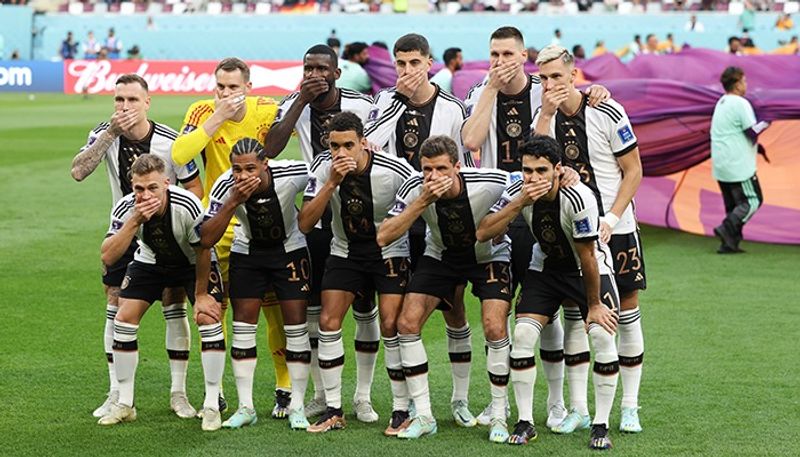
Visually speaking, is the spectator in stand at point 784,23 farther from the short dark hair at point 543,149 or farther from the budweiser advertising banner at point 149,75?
the short dark hair at point 543,149

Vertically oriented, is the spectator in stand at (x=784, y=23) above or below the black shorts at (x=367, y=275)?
below

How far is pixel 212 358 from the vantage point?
6.89 metres

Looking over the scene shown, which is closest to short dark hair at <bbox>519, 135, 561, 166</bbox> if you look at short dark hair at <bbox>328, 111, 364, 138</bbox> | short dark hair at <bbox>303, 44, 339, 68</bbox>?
short dark hair at <bbox>328, 111, 364, 138</bbox>

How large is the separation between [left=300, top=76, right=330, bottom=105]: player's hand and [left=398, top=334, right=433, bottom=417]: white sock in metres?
1.45

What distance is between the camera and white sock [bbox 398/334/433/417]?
22.0 feet

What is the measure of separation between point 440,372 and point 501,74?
2.25 metres

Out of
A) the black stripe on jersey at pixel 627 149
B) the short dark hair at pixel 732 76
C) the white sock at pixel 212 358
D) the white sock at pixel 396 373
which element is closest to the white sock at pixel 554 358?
the white sock at pixel 396 373

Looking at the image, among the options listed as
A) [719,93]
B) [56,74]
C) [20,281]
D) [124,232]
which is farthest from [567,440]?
[56,74]

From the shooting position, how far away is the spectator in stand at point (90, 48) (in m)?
43.5

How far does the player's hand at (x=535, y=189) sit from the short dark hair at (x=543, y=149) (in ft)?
0.41

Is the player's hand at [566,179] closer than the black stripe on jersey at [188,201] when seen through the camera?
Yes

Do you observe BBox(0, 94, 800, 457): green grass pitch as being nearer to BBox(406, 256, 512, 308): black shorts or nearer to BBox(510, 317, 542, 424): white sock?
BBox(510, 317, 542, 424): white sock

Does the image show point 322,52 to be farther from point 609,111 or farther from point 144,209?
point 609,111

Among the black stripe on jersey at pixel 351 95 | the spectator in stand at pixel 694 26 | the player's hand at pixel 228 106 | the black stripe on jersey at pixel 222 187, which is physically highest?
the black stripe on jersey at pixel 351 95
